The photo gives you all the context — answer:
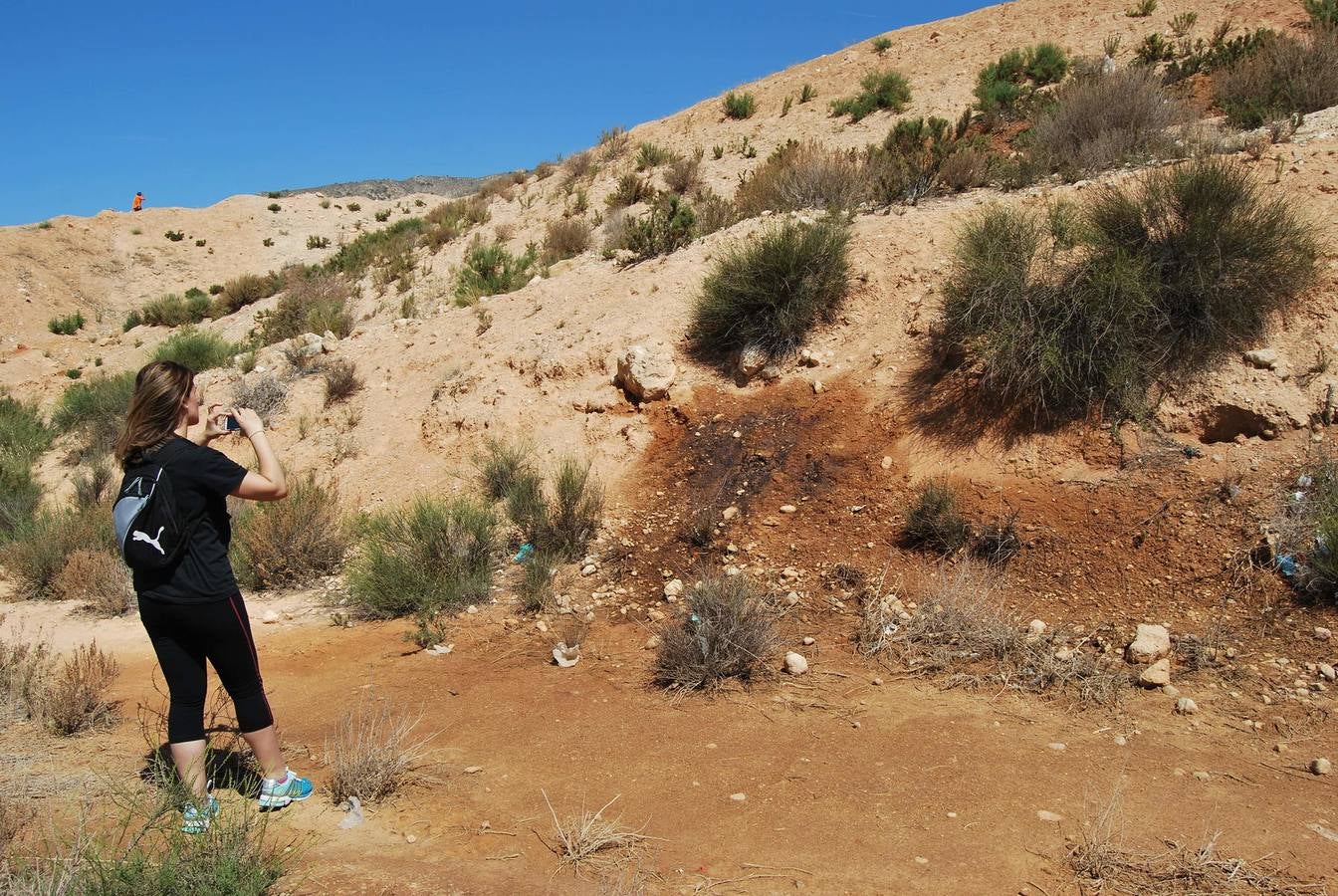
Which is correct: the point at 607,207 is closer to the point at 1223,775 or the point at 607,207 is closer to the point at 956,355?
the point at 956,355

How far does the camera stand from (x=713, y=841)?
10.6 feet

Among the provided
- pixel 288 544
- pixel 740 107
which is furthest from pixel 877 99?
pixel 288 544

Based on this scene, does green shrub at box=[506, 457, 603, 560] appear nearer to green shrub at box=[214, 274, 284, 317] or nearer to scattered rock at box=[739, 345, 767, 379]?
scattered rock at box=[739, 345, 767, 379]

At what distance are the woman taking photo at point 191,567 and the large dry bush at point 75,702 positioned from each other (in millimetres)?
1752

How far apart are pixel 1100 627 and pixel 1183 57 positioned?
→ 12921 millimetres

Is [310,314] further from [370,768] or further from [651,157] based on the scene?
[370,768]

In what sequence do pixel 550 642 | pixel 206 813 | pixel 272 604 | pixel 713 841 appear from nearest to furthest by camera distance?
pixel 206 813
pixel 713 841
pixel 550 642
pixel 272 604

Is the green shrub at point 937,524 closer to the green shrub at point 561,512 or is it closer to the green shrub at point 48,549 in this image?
the green shrub at point 561,512

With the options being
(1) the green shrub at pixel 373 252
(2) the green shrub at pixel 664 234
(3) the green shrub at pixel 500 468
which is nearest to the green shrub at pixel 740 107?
(1) the green shrub at pixel 373 252

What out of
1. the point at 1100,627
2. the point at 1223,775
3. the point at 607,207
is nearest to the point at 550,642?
the point at 1100,627

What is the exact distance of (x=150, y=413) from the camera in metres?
3.04

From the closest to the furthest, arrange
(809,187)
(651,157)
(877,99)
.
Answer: (809,187), (877,99), (651,157)

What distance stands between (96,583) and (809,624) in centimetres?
598

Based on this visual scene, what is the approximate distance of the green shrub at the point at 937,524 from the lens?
5613 mm
